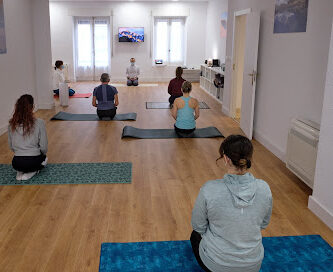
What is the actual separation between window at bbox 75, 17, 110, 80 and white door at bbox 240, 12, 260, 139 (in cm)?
801

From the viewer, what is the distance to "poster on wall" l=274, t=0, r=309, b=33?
4.32 meters

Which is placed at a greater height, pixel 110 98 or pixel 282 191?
pixel 110 98

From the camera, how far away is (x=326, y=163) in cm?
322

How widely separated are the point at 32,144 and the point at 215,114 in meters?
4.51

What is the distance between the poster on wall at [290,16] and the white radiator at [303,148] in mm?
1171

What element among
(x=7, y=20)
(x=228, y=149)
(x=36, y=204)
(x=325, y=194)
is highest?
(x=7, y=20)

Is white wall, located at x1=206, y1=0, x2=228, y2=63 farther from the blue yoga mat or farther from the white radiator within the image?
the blue yoga mat

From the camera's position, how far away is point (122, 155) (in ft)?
16.4

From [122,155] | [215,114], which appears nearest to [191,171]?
[122,155]

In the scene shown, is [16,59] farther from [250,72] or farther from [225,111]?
[225,111]

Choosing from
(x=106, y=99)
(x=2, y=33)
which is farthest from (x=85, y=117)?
(x=2, y=33)

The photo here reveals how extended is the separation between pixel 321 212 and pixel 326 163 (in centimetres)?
44

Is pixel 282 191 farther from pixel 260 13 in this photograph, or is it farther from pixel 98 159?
pixel 260 13

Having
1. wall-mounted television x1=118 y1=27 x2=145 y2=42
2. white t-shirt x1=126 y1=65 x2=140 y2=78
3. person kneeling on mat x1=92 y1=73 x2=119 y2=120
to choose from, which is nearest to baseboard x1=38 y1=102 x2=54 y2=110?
person kneeling on mat x1=92 y1=73 x2=119 y2=120
